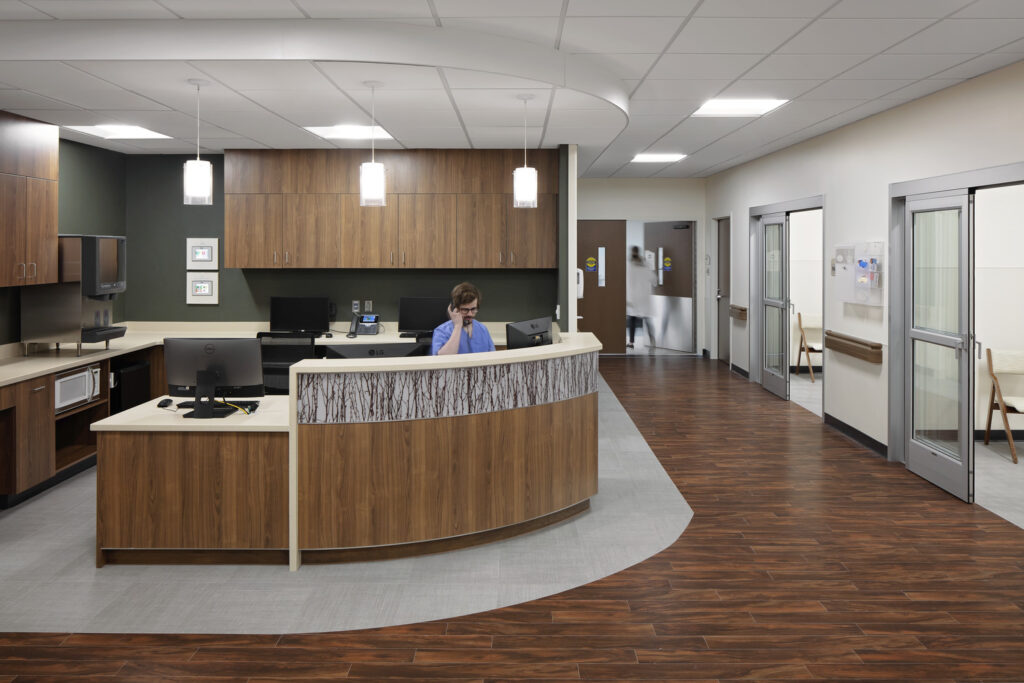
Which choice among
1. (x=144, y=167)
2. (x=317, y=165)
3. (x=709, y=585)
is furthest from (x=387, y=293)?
(x=709, y=585)

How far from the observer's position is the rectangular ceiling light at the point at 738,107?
586 cm

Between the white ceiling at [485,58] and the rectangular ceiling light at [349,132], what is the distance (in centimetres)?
38

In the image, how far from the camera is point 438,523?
4105 mm

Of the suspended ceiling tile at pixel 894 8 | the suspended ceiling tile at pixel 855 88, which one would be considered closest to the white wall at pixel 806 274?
the suspended ceiling tile at pixel 855 88

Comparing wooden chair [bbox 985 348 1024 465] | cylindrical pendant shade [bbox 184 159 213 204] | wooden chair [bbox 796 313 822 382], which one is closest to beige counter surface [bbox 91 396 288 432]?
cylindrical pendant shade [bbox 184 159 213 204]

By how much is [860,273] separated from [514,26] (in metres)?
3.85

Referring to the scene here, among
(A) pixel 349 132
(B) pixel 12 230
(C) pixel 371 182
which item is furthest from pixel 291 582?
(A) pixel 349 132

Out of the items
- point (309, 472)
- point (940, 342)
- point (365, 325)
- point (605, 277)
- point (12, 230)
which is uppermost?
point (605, 277)

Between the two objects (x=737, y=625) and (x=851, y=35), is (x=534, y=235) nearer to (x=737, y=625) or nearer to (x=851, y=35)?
(x=851, y=35)

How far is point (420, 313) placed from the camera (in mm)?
7605

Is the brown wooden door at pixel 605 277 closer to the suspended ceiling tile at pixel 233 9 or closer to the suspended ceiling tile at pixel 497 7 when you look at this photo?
the suspended ceiling tile at pixel 497 7

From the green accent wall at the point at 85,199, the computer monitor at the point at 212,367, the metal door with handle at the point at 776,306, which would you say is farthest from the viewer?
the metal door with handle at the point at 776,306

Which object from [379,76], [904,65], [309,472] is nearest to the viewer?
[309,472]

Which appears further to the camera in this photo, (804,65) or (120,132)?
(120,132)
